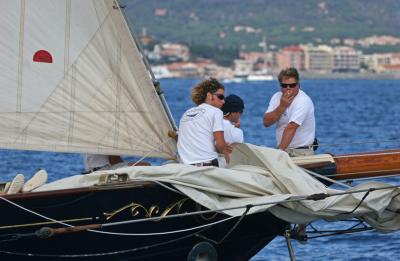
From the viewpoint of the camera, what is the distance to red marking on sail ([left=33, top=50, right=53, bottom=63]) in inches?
486

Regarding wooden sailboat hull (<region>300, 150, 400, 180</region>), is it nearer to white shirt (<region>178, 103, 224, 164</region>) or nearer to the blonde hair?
white shirt (<region>178, 103, 224, 164</region>)

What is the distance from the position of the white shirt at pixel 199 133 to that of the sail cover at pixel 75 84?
57 cm

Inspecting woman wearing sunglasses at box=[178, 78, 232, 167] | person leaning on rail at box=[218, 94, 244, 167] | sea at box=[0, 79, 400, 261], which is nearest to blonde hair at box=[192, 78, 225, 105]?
woman wearing sunglasses at box=[178, 78, 232, 167]

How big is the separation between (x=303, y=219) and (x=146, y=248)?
137 cm

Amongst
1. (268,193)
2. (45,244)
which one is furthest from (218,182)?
(45,244)

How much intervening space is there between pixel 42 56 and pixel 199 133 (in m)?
1.63

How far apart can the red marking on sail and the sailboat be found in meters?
0.03

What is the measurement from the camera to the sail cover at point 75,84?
12.2 meters

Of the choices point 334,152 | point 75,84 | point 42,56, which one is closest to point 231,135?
point 75,84

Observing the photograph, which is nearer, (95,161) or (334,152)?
(95,161)

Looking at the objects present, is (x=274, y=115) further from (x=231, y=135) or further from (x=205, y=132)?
(x=205, y=132)

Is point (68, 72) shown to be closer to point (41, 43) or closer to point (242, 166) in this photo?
point (41, 43)

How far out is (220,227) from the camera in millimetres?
11789

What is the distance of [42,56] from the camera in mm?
12352
